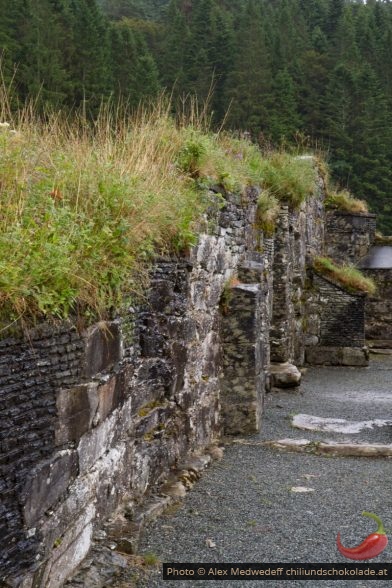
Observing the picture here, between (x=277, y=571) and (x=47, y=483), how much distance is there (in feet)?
5.63

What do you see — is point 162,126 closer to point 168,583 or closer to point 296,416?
point 296,416

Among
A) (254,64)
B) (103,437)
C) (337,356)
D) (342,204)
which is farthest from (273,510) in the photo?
(254,64)

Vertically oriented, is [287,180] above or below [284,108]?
below

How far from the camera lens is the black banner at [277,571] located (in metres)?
4.02

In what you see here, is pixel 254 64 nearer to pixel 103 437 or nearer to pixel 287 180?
pixel 287 180

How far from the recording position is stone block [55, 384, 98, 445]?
345 cm

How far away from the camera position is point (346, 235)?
1997 cm

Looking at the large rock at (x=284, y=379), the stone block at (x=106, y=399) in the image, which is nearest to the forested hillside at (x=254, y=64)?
the large rock at (x=284, y=379)

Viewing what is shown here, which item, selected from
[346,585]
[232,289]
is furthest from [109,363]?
[232,289]

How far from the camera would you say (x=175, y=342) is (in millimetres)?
5656

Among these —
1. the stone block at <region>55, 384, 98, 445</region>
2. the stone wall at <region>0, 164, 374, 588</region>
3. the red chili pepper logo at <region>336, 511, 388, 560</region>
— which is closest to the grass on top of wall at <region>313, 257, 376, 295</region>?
the stone wall at <region>0, 164, 374, 588</region>

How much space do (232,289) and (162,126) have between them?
1966 millimetres

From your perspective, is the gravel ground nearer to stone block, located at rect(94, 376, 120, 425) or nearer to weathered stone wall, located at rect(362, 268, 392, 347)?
stone block, located at rect(94, 376, 120, 425)

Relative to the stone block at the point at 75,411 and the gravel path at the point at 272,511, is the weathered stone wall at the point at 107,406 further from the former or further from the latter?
the gravel path at the point at 272,511
